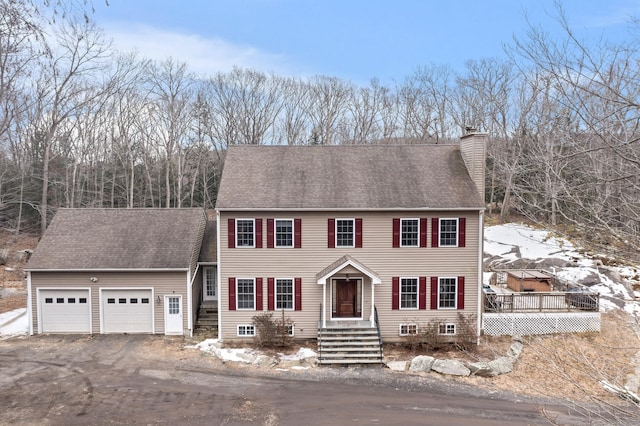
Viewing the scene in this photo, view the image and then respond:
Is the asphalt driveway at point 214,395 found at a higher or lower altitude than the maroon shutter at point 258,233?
lower

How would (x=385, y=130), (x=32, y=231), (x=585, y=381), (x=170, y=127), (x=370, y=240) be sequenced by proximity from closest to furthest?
(x=585, y=381), (x=370, y=240), (x=32, y=231), (x=170, y=127), (x=385, y=130)

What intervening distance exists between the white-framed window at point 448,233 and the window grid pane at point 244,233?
7424mm

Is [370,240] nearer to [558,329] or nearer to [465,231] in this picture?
[465,231]

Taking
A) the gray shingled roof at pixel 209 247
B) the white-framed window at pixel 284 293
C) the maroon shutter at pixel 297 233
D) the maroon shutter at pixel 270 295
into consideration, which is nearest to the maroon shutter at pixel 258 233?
the maroon shutter at pixel 297 233

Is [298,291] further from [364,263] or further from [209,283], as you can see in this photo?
[209,283]

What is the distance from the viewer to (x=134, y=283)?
57.4 feet

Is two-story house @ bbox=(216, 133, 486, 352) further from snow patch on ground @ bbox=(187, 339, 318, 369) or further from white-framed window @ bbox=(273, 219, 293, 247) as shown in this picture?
snow patch on ground @ bbox=(187, 339, 318, 369)

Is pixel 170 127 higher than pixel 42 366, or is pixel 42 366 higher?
pixel 170 127

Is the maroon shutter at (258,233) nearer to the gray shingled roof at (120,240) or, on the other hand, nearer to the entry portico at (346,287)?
the entry portico at (346,287)

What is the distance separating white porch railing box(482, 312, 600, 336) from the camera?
57.6 ft

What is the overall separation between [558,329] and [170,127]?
1257 inches

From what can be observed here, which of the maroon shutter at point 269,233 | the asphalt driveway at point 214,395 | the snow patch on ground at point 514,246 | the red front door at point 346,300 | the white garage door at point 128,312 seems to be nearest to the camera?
the asphalt driveway at point 214,395

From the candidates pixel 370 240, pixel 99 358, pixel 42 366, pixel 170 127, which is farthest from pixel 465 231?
pixel 170 127

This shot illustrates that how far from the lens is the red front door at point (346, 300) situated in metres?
17.2
